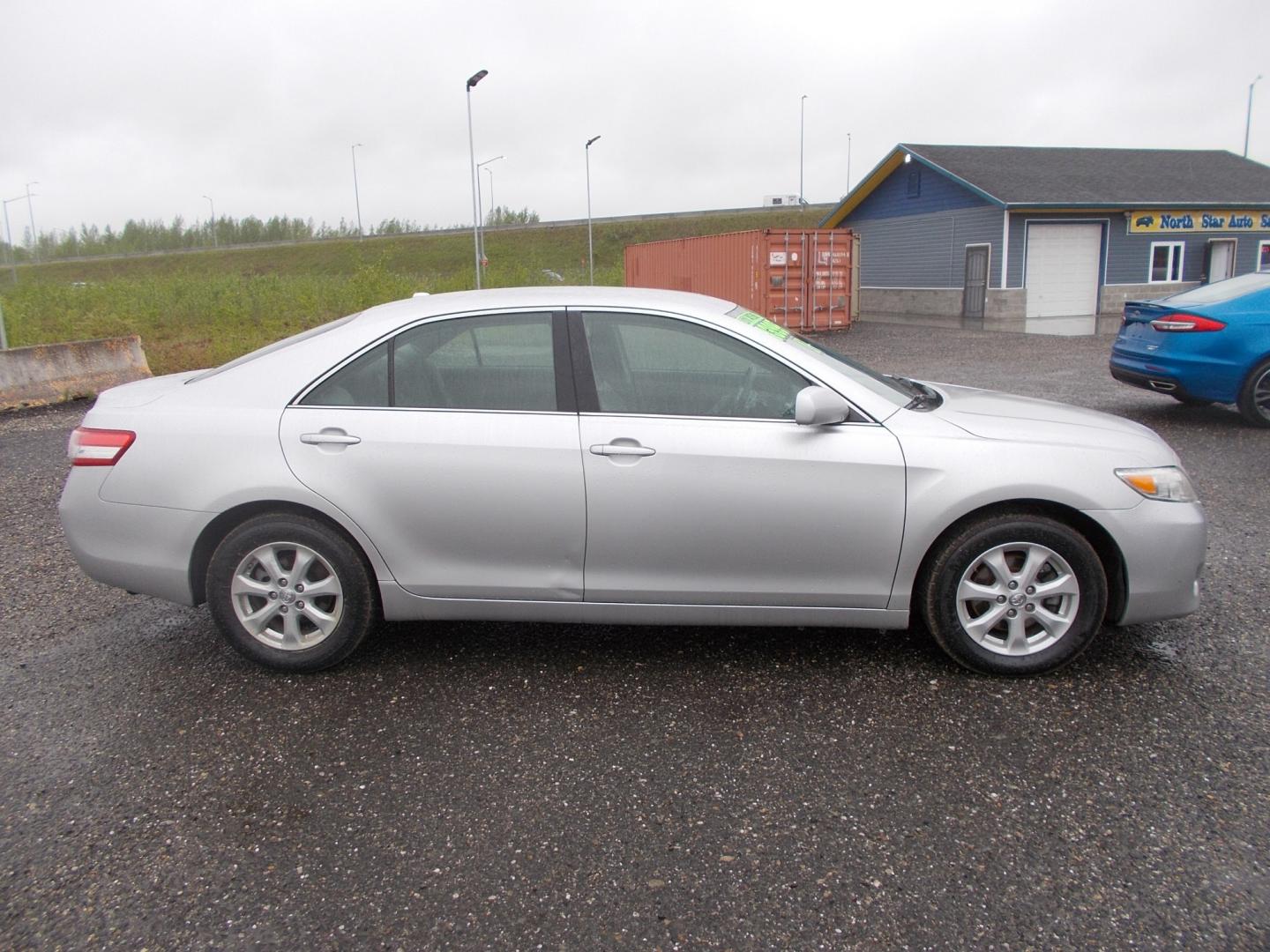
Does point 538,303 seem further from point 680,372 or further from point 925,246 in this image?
point 925,246

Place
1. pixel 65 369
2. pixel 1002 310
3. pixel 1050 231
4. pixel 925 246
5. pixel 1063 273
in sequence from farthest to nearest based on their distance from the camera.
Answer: pixel 925 246 → pixel 1063 273 → pixel 1050 231 → pixel 1002 310 → pixel 65 369

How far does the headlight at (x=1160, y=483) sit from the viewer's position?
3779mm

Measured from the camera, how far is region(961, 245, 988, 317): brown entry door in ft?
83.5

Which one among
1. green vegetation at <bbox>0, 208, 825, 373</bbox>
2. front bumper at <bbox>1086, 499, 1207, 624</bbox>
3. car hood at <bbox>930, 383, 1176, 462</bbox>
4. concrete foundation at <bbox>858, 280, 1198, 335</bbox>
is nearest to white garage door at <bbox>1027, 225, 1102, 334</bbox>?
concrete foundation at <bbox>858, 280, 1198, 335</bbox>

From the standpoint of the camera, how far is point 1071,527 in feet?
12.4

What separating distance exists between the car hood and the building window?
25708 mm

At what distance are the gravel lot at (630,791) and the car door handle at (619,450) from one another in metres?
0.94

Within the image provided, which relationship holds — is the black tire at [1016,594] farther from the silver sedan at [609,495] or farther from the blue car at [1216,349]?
the blue car at [1216,349]

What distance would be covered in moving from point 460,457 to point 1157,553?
8.96ft

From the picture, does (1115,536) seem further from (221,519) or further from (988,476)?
(221,519)

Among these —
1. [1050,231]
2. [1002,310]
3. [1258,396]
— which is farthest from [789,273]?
[1258,396]

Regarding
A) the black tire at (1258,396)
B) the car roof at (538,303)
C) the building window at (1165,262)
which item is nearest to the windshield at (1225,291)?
the black tire at (1258,396)

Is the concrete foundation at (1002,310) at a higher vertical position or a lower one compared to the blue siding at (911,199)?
lower

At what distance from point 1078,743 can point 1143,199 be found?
85.8 feet
